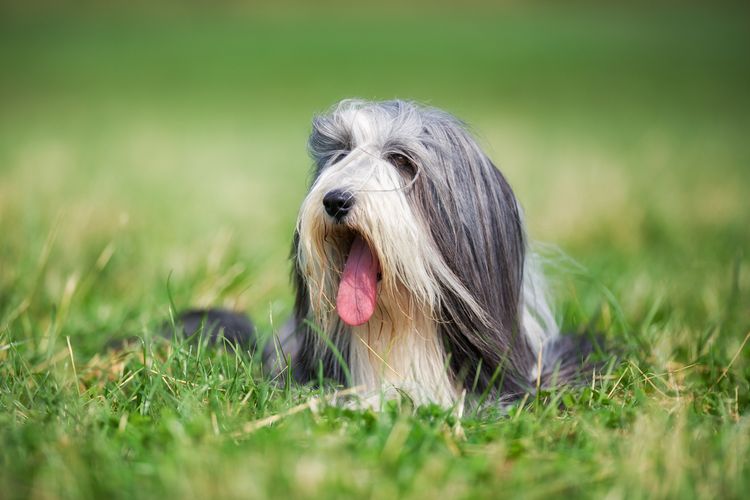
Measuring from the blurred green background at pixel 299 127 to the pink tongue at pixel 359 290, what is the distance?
334mm

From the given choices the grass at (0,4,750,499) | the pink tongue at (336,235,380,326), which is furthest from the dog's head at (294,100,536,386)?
the grass at (0,4,750,499)

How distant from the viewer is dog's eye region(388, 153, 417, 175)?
3.14 m

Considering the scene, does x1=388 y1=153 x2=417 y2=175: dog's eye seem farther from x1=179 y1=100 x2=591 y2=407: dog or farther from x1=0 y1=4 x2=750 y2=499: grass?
x1=0 y1=4 x2=750 y2=499: grass

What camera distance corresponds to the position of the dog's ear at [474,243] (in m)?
3.08

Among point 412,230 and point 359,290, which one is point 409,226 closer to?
point 412,230

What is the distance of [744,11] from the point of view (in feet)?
103

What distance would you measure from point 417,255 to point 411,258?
0.02 m

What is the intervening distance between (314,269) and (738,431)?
1.57 meters

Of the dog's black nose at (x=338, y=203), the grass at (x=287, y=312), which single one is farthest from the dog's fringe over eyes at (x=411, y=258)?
the grass at (x=287, y=312)

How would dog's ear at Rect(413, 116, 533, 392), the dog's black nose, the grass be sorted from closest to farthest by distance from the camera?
the grass
the dog's black nose
dog's ear at Rect(413, 116, 533, 392)

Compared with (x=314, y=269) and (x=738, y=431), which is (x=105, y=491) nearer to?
(x=314, y=269)

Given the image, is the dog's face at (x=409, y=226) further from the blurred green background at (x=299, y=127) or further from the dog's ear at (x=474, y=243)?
the blurred green background at (x=299, y=127)

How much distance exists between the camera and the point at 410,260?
2988 millimetres

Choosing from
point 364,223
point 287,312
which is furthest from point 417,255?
point 287,312
